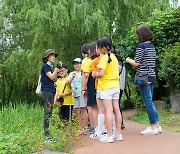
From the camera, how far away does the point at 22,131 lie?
5.90 meters

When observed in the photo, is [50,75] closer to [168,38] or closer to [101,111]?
[101,111]

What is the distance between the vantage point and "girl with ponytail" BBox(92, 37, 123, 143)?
217 inches

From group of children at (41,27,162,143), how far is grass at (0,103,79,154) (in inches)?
9.8

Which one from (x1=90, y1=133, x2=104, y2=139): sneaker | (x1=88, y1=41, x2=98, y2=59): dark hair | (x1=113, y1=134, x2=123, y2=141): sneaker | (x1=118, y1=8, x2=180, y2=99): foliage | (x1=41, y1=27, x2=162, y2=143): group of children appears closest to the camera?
(x1=41, y1=27, x2=162, y2=143): group of children

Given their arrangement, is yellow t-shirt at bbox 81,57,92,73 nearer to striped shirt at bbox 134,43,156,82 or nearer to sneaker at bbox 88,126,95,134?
striped shirt at bbox 134,43,156,82

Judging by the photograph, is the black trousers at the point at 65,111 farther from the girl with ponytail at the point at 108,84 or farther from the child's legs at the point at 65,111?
the girl with ponytail at the point at 108,84

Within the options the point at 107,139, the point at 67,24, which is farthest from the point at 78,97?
the point at 67,24

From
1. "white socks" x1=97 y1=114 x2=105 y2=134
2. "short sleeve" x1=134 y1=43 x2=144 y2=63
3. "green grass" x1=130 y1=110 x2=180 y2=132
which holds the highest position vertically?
"short sleeve" x1=134 y1=43 x2=144 y2=63

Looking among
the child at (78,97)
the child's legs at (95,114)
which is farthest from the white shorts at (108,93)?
the child at (78,97)

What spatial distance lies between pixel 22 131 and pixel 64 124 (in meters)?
0.73

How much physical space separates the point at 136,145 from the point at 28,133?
5.41 ft

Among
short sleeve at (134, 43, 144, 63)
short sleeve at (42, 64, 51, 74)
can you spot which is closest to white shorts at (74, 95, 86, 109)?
short sleeve at (42, 64, 51, 74)

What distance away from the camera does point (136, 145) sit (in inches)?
213

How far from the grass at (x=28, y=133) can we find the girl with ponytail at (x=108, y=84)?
519mm
